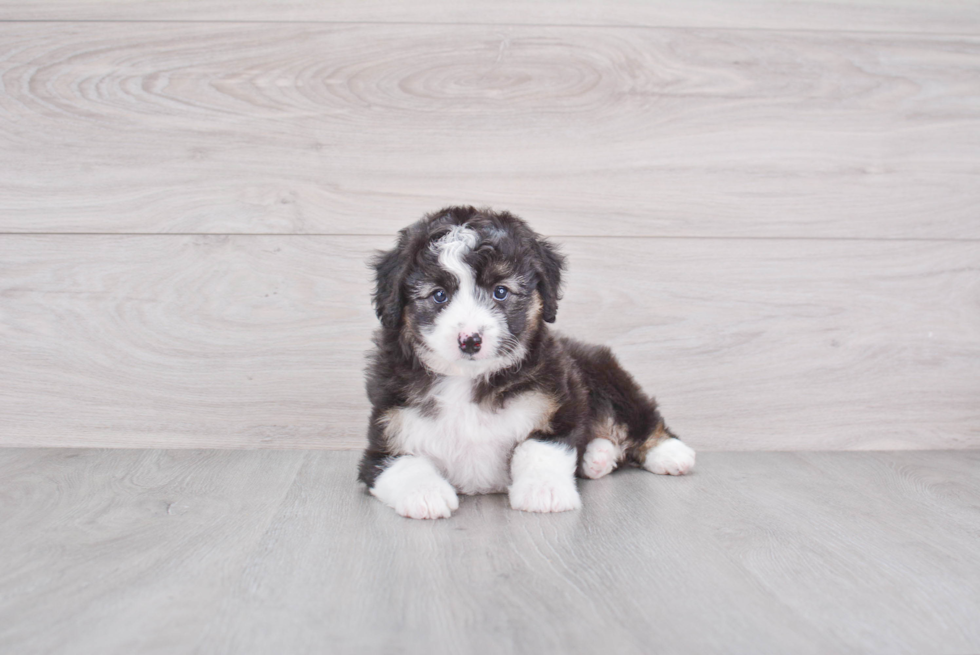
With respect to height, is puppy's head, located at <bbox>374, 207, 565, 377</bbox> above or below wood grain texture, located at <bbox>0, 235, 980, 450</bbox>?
above

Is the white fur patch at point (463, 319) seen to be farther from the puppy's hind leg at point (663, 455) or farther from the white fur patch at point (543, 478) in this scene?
the puppy's hind leg at point (663, 455)

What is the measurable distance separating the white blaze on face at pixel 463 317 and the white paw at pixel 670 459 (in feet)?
2.38

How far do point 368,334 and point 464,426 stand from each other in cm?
76

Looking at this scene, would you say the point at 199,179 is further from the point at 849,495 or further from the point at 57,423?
the point at 849,495

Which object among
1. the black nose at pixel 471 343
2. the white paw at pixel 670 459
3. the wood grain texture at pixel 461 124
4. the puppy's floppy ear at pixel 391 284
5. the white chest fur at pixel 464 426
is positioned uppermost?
the wood grain texture at pixel 461 124

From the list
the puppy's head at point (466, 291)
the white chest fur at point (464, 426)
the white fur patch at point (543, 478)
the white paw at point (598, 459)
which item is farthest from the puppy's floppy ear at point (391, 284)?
the white paw at point (598, 459)

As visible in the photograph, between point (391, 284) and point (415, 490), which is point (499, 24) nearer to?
point (391, 284)

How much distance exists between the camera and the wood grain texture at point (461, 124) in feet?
8.86

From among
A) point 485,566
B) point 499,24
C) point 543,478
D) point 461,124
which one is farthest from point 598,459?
point 499,24

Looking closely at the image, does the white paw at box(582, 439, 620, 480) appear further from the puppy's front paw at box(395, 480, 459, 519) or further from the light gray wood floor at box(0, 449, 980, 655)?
the puppy's front paw at box(395, 480, 459, 519)

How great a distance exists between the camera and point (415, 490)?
6.53 ft

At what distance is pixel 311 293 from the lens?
2762mm

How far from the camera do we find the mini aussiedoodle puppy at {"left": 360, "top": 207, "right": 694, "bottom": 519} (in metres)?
2.01

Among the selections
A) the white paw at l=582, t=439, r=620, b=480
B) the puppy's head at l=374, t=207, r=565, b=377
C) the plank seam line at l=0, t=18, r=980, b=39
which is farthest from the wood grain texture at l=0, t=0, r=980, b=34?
the white paw at l=582, t=439, r=620, b=480
